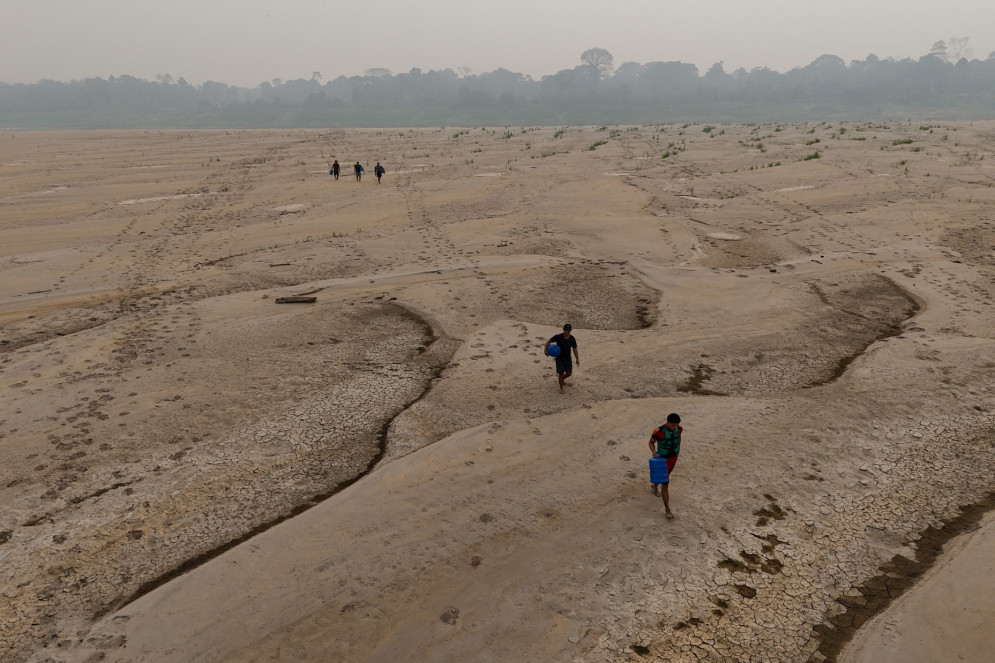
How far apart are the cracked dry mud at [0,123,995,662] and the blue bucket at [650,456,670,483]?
627mm

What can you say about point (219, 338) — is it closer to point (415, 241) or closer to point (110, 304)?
point (110, 304)

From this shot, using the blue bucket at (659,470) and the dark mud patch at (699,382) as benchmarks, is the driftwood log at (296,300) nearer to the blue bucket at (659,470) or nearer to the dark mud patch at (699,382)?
the dark mud patch at (699,382)

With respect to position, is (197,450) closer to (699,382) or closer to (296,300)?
(296,300)

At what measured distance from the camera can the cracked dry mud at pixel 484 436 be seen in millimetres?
6094

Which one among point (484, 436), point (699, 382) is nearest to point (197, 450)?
point (484, 436)

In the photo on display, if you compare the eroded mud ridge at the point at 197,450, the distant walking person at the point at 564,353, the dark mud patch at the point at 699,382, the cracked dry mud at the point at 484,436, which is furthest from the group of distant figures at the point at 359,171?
the dark mud patch at the point at 699,382

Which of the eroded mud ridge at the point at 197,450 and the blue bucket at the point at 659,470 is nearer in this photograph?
the eroded mud ridge at the point at 197,450

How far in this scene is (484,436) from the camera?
9250 mm

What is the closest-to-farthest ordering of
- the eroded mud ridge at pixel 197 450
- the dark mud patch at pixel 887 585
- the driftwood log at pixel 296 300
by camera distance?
the dark mud patch at pixel 887 585 < the eroded mud ridge at pixel 197 450 < the driftwood log at pixel 296 300

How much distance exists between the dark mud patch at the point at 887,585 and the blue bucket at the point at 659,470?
224 cm

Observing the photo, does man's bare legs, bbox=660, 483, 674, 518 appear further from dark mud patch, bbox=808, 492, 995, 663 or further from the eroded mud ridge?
the eroded mud ridge

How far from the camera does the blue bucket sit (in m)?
7.13

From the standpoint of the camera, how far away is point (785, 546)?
6.99 m

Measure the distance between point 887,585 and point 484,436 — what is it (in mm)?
5818
